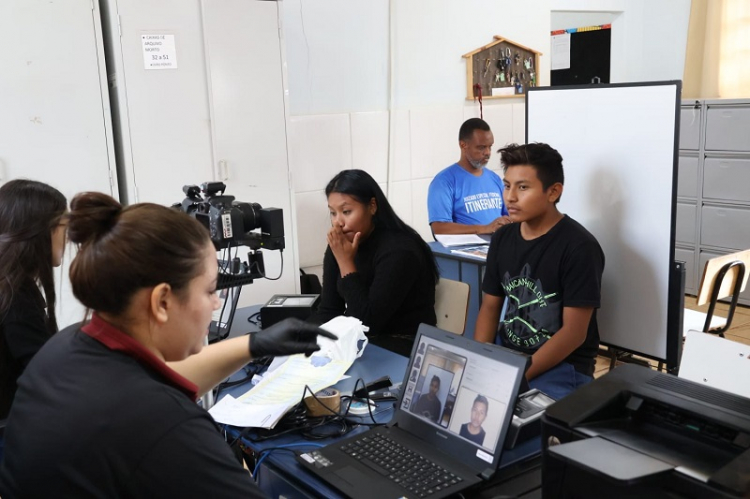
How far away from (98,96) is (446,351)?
2.45 meters

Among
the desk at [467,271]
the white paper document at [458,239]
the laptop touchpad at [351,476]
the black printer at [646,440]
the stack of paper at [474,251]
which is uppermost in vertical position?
the black printer at [646,440]

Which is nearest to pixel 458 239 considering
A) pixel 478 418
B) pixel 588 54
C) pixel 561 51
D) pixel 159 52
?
pixel 159 52

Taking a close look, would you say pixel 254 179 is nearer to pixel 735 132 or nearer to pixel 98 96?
pixel 98 96

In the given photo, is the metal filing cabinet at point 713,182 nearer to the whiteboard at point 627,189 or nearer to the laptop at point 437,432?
the whiteboard at point 627,189

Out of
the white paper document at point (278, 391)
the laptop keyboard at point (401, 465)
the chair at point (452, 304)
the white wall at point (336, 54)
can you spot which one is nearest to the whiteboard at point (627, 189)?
the chair at point (452, 304)

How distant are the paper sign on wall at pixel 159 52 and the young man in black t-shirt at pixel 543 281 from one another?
71.9 inches

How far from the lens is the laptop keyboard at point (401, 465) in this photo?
138 centimetres

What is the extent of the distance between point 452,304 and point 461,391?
1.05 meters

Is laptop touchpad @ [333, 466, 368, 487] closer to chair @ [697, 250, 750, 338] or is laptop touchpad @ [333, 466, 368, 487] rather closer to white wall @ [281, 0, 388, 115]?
chair @ [697, 250, 750, 338]

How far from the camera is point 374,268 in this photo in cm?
254

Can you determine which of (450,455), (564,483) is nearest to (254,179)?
(450,455)

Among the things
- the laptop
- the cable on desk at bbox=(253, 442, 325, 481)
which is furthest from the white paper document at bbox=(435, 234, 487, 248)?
the cable on desk at bbox=(253, 442, 325, 481)

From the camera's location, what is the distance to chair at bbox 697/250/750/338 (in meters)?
2.97

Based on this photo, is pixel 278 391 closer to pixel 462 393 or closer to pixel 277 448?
pixel 277 448
